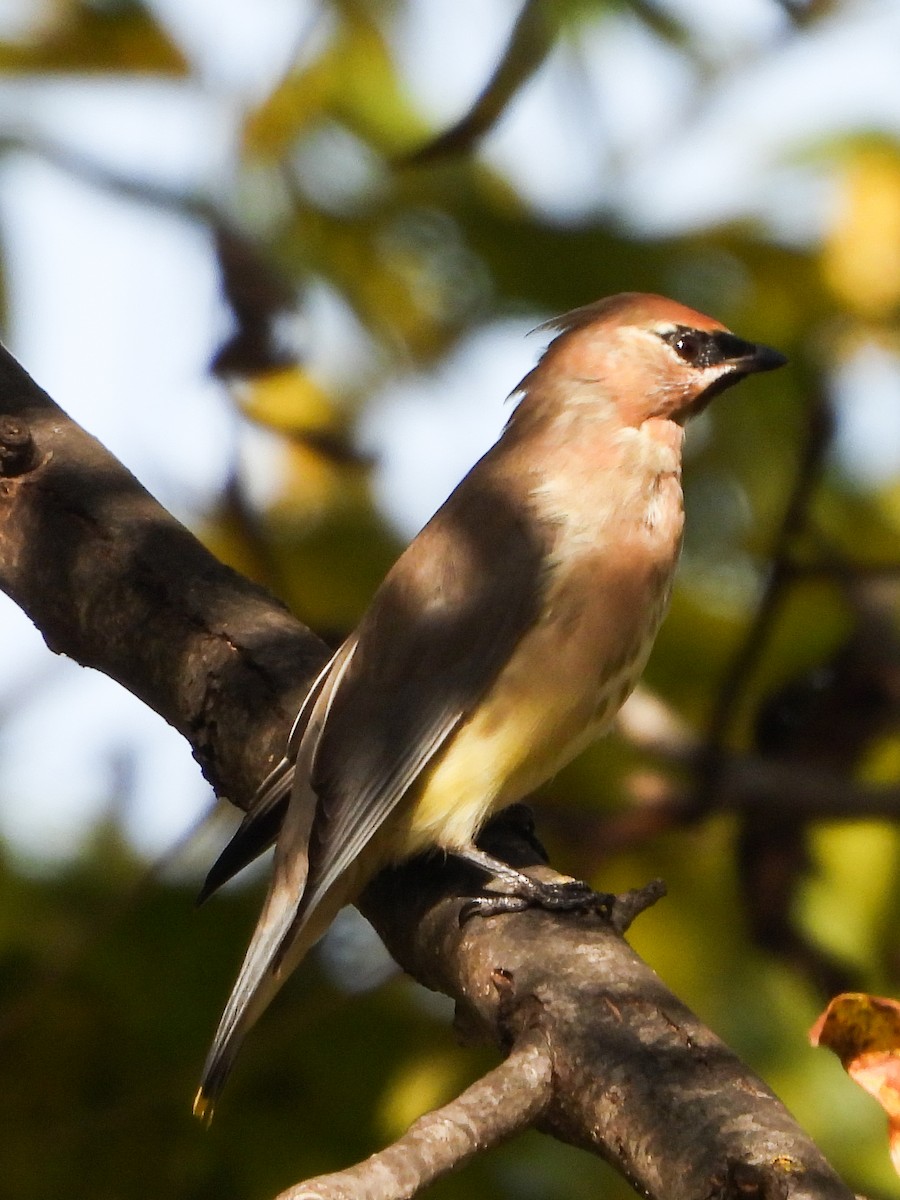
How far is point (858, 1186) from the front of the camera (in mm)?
3938

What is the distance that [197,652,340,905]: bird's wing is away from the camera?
12.9ft

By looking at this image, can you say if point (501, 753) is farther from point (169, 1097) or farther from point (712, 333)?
point (712, 333)

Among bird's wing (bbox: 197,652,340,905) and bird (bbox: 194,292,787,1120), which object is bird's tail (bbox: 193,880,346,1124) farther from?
bird's wing (bbox: 197,652,340,905)

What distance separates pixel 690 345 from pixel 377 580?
3.29 feet

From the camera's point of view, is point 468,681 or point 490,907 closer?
point 490,907

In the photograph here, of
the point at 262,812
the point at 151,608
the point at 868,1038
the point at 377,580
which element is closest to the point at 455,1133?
the point at 868,1038

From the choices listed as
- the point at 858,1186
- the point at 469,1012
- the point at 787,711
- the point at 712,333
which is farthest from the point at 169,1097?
the point at 712,333

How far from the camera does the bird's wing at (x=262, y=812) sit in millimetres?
3934

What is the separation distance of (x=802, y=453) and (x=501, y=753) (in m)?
0.94

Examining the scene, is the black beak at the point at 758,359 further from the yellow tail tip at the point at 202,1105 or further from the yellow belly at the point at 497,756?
the yellow tail tip at the point at 202,1105

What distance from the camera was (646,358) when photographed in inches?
189

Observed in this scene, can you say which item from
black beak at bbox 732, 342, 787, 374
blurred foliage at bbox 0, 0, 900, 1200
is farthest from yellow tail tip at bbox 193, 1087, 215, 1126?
black beak at bbox 732, 342, 787, 374

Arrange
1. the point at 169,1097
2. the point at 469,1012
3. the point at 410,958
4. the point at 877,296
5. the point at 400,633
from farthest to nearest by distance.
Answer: the point at 877,296 < the point at 400,633 < the point at 169,1097 < the point at 410,958 < the point at 469,1012

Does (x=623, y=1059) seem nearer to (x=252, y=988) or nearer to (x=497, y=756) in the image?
(x=252, y=988)
